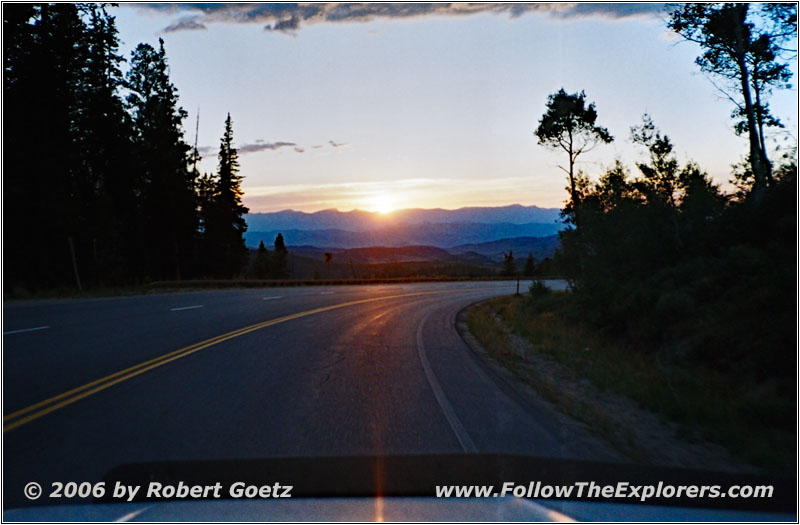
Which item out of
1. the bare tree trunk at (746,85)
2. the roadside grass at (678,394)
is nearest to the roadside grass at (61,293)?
the roadside grass at (678,394)

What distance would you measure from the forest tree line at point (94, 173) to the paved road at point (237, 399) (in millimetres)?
17880

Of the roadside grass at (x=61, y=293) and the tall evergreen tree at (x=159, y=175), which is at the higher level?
the tall evergreen tree at (x=159, y=175)

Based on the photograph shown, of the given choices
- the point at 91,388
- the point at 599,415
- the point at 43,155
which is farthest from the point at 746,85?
the point at 43,155

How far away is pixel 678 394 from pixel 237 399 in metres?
6.08

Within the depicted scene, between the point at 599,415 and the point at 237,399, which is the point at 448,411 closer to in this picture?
the point at 599,415

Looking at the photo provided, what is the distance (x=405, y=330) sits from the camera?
17953 millimetres

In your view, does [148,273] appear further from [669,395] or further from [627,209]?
[669,395]

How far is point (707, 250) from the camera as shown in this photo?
16.1 meters

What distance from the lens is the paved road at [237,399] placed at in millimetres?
6449

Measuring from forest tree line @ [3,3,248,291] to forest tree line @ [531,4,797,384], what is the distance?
24975mm

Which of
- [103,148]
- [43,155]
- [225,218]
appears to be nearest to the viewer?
[43,155]

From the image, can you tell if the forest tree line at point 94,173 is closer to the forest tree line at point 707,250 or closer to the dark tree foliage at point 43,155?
the dark tree foliage at point 43,155

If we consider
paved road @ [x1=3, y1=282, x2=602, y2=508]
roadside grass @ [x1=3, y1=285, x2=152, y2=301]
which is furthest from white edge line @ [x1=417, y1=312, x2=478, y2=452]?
roadside grass @ [x1=3, y1=285, x2=152, y2=301]

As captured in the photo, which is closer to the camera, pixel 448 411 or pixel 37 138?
pixel 448 411
